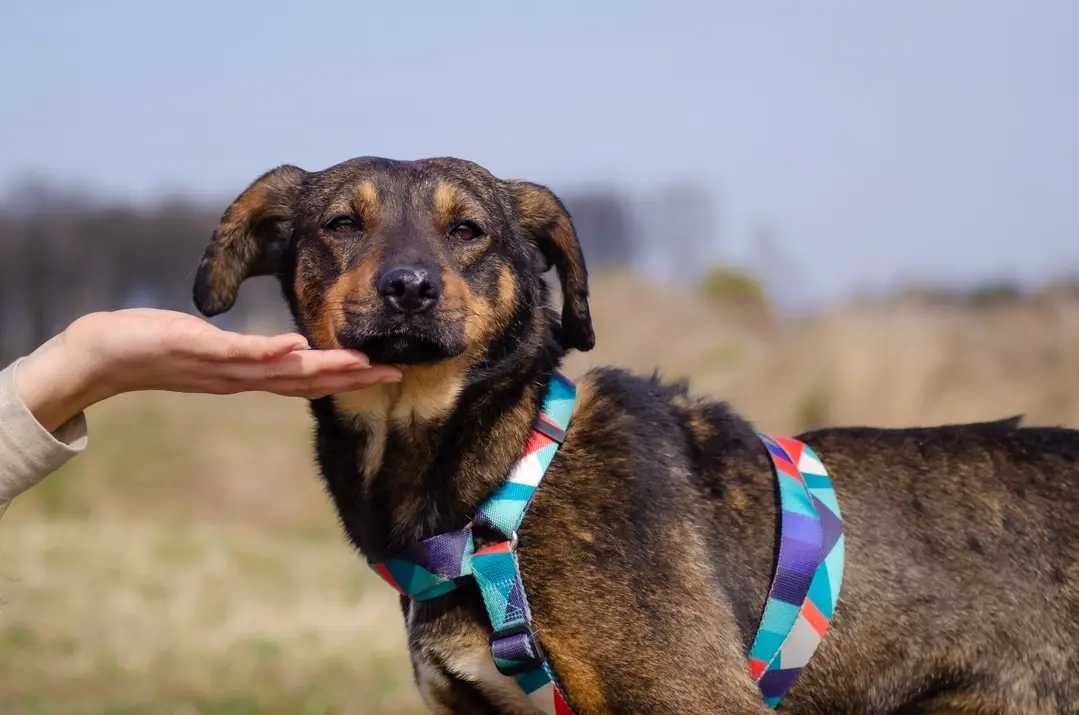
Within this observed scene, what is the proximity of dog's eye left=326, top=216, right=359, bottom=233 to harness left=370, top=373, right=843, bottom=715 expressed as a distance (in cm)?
90

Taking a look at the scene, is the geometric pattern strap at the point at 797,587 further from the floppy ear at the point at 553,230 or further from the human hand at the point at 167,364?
the human hand at the point at 167,364

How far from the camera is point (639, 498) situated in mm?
4230

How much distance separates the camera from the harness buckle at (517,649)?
154 inches

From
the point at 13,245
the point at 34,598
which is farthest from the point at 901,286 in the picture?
the point at 13,245

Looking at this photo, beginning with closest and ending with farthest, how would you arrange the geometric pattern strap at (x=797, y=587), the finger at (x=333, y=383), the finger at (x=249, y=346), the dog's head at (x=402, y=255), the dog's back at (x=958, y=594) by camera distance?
the finger at (x=249, y=346) < the finger at (x=333, y=383) < the dog's head at (x=402, y=255) < the geometric pattern strap at (x=797, y=587) < the dog's back at (x=958, y=594)

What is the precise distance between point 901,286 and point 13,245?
809 inches

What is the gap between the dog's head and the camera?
4.17 meters

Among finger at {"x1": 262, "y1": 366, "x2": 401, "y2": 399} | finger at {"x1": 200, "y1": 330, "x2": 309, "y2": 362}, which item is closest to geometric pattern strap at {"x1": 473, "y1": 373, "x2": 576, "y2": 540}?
finger at {"x1": 262, "y1": 366, "x2": 401, "y2": 399}

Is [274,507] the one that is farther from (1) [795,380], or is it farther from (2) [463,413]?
(2) [463,413]

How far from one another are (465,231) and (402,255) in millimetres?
414

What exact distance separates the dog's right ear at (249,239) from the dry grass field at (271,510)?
318 centimetres

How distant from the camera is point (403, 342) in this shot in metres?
4.16

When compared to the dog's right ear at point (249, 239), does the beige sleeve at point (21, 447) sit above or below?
below

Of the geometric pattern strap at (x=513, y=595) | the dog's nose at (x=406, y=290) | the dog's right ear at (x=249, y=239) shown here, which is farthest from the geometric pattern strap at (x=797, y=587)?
the dog's right ear at (x=249, y=239)
